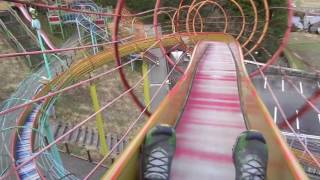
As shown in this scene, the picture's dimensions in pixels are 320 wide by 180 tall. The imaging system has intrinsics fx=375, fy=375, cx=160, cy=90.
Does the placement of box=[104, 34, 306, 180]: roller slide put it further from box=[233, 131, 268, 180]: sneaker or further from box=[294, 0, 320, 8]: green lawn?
box=[294, 0, 320, 8]: green lawn

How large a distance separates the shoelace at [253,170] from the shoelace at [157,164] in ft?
1.51

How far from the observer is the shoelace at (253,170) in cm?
216

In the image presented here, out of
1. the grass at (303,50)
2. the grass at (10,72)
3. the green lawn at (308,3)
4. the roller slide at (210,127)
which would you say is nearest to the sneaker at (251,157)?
the roller slide at (210,127)

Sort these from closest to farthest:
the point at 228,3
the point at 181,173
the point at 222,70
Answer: the point at 181,173 → the point at 222,70 → the point at 228,3

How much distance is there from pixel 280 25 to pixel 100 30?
35.4ft

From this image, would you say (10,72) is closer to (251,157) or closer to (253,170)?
(251,157)

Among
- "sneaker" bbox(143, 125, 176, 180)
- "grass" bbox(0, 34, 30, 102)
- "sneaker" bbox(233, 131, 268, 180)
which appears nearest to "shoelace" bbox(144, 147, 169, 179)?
"sneaker" bbox(143, 125, 176, 180)

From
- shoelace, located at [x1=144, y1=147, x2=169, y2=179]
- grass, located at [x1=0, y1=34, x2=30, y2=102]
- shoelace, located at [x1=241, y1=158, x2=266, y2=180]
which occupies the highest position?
shoelace, located at [x1=144, y1=147, x2=169, y2=179]

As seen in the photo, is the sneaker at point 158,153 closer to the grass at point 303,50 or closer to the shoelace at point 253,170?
the shoelace at point 253,170

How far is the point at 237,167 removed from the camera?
7.76 ft

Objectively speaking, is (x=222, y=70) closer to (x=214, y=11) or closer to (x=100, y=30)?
(x=100, y=30)

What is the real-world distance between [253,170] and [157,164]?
1.85 feet

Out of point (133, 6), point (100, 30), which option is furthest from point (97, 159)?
point (133, 6)

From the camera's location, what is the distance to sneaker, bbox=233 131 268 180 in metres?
2.19
